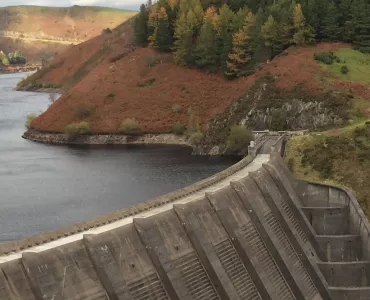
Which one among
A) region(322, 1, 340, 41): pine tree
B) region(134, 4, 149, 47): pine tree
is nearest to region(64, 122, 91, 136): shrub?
region(134, 4, 149, 47): pine tree

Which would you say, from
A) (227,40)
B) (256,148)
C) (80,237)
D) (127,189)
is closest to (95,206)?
(127,189)

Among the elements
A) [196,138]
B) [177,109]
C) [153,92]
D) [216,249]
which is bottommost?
[196,138]

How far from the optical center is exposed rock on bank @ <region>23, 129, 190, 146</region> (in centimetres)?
11609

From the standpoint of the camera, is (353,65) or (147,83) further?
(147,83)

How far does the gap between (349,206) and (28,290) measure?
33570mm

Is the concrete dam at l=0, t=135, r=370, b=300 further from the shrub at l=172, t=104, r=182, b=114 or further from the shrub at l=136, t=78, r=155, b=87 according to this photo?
the shrub at l=136, t=78, r=155, b=87

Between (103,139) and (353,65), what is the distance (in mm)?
54939

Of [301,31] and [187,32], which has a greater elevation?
[301,31]

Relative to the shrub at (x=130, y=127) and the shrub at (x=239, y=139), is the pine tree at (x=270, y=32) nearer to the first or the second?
the shrub at (x=239, y=139)

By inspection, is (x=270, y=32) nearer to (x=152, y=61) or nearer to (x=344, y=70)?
(x=344, y=70)

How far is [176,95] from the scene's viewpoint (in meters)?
125

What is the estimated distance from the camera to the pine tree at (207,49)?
125 m

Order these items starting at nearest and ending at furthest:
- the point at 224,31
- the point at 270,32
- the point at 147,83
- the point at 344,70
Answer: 1. the point at 344,70
2. the point at 270,32
3. the point at 224,31
4. the point at 147,83

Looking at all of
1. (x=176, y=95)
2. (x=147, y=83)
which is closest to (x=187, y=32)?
(x=147, y=83)
